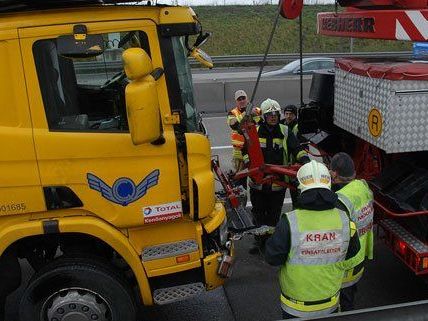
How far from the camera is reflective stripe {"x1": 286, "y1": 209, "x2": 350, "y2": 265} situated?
3.16 metres

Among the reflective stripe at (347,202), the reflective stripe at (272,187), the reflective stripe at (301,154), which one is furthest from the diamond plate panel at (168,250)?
the reflective stripe at (301,154)

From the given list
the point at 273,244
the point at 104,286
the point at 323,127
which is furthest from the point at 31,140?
the point at 323,127

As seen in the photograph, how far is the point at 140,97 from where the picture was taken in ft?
10.1

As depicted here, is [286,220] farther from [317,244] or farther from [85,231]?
[85,231]

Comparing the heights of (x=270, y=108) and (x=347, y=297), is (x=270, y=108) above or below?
above

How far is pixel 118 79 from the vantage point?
3607 millimetres

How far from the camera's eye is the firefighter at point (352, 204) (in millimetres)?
3771

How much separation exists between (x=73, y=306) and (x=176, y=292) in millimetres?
752

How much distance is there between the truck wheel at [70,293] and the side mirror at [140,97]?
1.14 meters

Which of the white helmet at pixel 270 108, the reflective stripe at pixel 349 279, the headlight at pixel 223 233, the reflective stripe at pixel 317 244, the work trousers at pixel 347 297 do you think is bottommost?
the work trousers at pixel 347 297

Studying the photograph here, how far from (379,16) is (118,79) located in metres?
2.48

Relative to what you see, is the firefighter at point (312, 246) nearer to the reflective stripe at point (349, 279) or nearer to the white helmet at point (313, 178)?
the white helmet at point (313, 178)

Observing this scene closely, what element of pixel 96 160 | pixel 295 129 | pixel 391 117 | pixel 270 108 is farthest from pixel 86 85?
pixel 295 129

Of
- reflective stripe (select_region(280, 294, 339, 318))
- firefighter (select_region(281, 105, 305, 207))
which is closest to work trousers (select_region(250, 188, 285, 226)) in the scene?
firefighter (select_region(281, 105, 305, 207))
